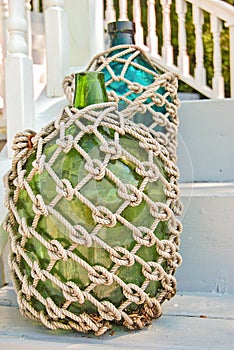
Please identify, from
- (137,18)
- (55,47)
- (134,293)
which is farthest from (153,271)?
(137,18)

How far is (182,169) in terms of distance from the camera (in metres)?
1.04

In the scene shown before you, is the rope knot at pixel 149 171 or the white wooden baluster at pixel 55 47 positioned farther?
the white wooden baluster at pixel 55 47

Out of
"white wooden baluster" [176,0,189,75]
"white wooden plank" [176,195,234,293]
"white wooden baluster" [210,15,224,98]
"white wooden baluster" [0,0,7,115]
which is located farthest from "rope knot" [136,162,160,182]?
"white wooden baluster" [176,0,189,75]

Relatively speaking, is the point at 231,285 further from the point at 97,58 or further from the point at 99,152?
the point at 97,58

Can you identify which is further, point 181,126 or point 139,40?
point 139,40

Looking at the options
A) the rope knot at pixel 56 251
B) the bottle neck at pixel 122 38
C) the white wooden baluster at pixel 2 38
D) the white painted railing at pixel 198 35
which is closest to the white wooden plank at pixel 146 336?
the rope knot at pixel 56 251

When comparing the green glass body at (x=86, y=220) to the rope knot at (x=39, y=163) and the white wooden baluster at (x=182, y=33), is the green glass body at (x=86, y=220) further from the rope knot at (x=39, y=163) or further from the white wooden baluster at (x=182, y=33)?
the white wooden baluster at (x=182, y=33)

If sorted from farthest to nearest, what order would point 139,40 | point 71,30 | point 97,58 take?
point 139,40, point 71,30, point 97,58

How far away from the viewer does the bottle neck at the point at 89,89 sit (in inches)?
25.1

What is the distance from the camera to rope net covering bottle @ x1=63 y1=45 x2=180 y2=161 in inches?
32.2

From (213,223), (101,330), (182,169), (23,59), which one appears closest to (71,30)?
(23,59)

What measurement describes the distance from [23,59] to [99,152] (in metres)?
0.40

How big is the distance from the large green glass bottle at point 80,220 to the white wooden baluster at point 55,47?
A: 1.46 ft

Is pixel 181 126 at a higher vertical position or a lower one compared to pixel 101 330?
higher
